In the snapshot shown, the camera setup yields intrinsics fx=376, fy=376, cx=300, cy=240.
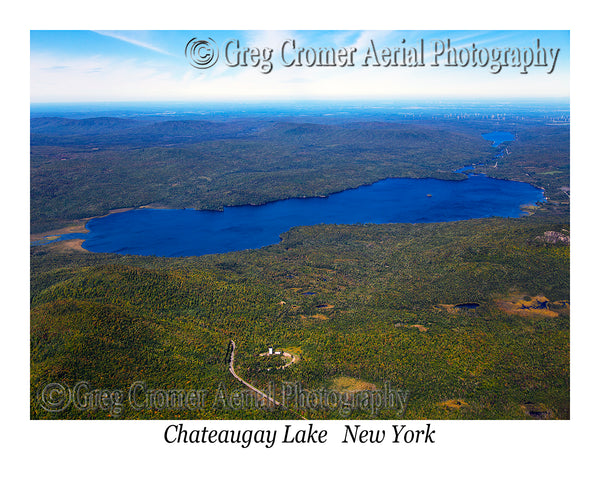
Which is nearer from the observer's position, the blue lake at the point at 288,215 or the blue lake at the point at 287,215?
the blue lake at the point at 288,215

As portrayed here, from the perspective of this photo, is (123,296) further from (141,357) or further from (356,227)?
(356,227)

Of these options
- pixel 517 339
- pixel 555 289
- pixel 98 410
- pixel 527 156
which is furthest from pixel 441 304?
pixel 527 156

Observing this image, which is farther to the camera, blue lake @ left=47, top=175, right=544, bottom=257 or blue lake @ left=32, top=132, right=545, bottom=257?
blue lake @ left=47, top=175, right=544, bottom=257

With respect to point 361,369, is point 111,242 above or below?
above

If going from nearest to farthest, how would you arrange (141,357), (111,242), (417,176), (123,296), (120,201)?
(141,357)
(123,296)
(111,242)
(120,201)
(417,176)

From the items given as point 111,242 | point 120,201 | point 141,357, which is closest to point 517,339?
point 141,357

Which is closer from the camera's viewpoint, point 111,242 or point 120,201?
point 111,242

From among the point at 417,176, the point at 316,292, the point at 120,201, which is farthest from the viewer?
the point at 417,176

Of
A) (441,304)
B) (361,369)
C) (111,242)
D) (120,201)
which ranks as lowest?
(361,369)
